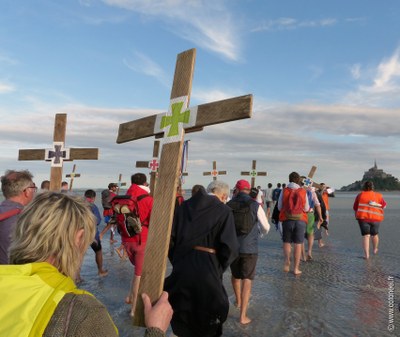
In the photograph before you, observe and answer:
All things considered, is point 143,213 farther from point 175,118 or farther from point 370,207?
point 370,207

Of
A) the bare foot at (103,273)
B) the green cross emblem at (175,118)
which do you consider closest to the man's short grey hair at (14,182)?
the green cross emblem at (175,118)

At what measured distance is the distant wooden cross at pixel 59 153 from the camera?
5.72 metres

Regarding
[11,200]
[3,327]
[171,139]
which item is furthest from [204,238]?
[3,327]

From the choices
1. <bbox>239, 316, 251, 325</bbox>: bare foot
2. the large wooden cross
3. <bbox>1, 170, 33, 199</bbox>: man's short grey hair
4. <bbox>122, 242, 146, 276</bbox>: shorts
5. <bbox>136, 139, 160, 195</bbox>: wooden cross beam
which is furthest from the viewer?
<bbox>136, 139, 160, 195</bbox>: wooden cross beam

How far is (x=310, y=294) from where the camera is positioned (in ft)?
22.2

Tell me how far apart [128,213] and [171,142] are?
3.47m

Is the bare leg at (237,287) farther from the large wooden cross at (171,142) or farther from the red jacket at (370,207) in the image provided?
the red jacket at (370,207)

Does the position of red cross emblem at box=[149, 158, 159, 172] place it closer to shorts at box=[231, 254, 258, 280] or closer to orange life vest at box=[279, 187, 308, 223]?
orange life vest at box=[279, 187, 308, 223]

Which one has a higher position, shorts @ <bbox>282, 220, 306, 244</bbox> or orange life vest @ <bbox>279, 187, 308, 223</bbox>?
orange life vest @ <bbox>279, 187, 308, 223</bbox>

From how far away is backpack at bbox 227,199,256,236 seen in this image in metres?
5.80

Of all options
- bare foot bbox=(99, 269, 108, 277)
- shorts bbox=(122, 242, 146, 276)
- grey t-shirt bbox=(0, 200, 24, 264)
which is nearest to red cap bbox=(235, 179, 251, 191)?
shorts bbox=(122, 242, 146, 276)

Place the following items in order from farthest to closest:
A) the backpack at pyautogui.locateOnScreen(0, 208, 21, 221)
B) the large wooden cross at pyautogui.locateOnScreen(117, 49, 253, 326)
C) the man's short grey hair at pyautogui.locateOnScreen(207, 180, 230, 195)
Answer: the man's short grey hair at pyautogui.locateOnScreen(207, 180, 230, 195), the backpack at pyautogui.locateOnScreen(0, 208, 21, 221), the large wooden cross at pyautogui.locateOnScreen(117, 49, 253, 326)

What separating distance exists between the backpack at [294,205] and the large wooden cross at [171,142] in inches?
228

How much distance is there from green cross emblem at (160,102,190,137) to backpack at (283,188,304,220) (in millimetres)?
5948
